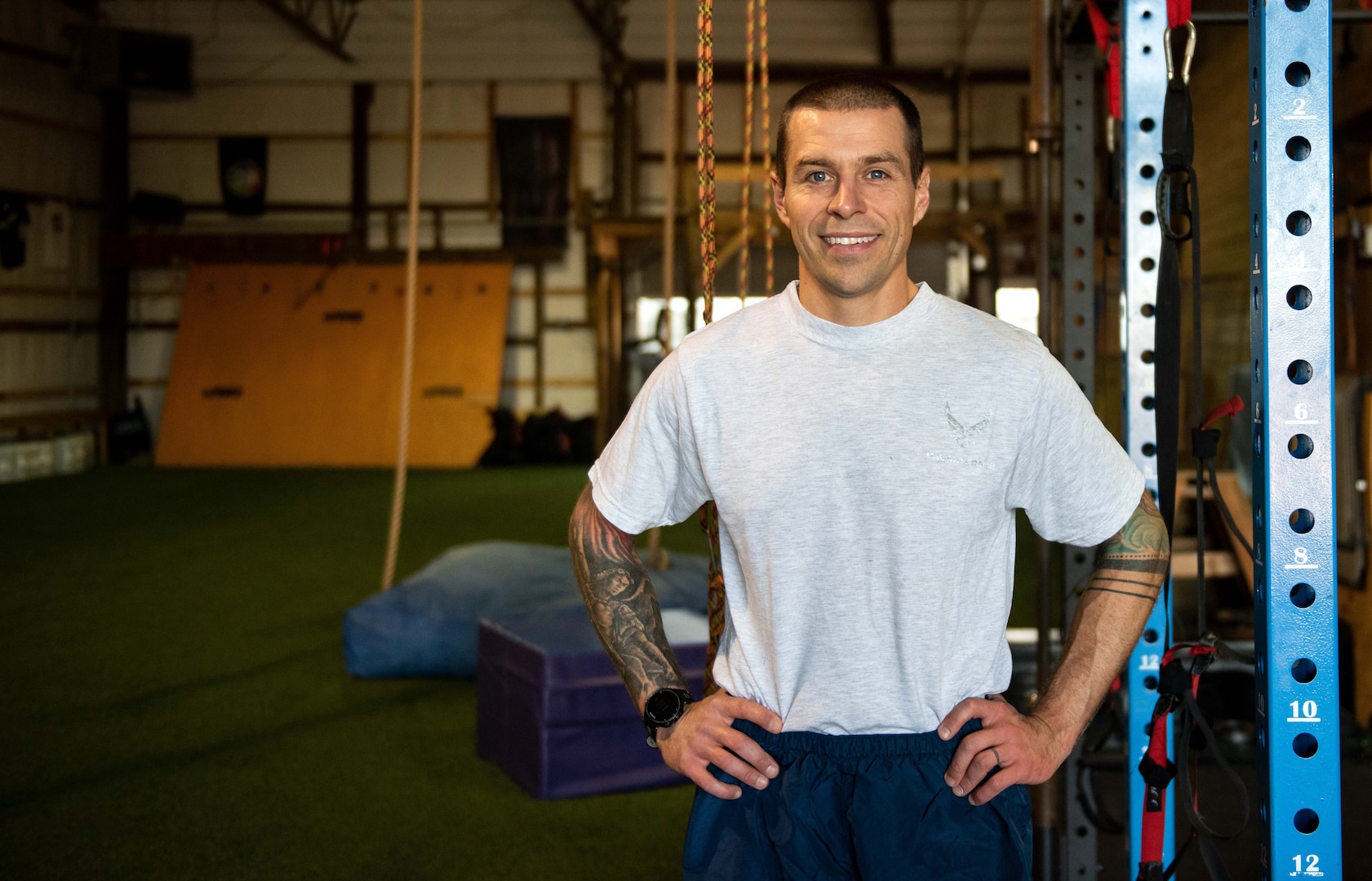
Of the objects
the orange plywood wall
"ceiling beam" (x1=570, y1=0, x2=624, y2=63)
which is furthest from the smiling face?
"ceiling beam" (x1=570, y1=0, x2=624, y2=63)

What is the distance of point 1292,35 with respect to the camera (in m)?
1.28

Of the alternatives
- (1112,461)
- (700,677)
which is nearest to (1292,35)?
(1112,461)

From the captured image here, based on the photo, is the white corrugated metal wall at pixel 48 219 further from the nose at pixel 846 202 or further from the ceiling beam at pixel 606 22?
the nose at pixel 846 202

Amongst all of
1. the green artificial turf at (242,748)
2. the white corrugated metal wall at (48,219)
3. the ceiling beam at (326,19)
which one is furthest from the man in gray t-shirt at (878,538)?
the ceiling beam at (326,19)

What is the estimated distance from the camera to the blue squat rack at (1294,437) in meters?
1.29

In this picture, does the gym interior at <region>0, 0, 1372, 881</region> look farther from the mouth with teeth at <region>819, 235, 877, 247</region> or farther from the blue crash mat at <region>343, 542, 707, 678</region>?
the mouth with teeth at <region>819, 235, 877, 247</region>

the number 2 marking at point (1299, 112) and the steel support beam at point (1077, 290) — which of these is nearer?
the number 2 marking at point (1299, 112)

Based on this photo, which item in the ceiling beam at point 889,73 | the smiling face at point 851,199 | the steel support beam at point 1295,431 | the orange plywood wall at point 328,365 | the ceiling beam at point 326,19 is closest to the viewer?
the steel support beam at point 1295,431

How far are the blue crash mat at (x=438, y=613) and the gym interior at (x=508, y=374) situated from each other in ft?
0.05

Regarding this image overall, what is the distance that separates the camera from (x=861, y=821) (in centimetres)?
136

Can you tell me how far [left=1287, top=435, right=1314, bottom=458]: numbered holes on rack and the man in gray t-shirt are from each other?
0.17 meters

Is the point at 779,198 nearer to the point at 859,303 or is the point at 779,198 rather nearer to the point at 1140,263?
the point at 859,303

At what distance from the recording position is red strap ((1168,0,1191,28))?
5.25 feet

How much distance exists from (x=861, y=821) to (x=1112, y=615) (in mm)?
380
